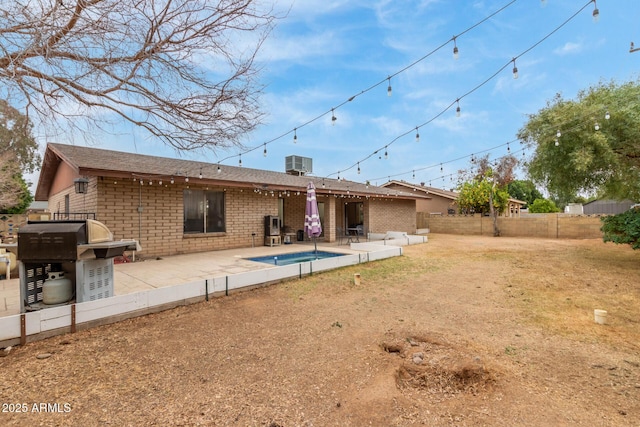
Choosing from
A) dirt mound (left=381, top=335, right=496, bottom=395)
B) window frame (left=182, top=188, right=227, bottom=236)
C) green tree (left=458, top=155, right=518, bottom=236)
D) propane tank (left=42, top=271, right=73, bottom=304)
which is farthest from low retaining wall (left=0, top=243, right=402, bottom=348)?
green tree (left=458, top=155, right=518, bottom=236)

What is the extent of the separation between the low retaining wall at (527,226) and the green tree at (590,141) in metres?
4.37

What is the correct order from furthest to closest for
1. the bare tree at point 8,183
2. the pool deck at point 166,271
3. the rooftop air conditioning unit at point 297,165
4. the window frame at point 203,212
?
the rooftop air conditioning unit at point 297,165 → the bare tree at point 8,183 → the window frame at point 203,212 → the pool deck at point 166,271

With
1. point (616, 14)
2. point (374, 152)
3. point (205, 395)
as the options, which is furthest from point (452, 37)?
point (205, 395)

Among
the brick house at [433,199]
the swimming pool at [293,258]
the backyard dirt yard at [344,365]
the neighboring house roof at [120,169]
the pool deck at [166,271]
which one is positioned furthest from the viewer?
the brick house at [433,199]

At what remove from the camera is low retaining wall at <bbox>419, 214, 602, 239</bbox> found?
15258 millimetres

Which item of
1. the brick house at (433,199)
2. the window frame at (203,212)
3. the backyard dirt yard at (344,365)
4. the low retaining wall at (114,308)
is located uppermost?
the brick house at (433,199)

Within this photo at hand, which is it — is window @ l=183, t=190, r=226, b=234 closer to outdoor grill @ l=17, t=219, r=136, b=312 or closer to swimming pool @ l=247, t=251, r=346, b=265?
swimming pool @ l=247, t=251, r=346, b=265

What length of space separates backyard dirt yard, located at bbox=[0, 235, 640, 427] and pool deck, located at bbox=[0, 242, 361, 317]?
1.13 metres

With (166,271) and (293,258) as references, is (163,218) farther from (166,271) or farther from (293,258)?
(293,258)

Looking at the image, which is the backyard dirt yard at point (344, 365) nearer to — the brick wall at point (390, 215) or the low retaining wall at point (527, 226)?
the brick wall at point (390, 215)

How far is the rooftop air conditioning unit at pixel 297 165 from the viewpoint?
18.1m

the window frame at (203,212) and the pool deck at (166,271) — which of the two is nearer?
the pool deck at (166,271)

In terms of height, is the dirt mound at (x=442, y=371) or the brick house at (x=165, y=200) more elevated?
the brick house at (x=165, y=200)

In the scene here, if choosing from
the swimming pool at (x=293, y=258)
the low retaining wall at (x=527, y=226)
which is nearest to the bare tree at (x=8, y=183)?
the swimming pool at (x=293, y=258)
